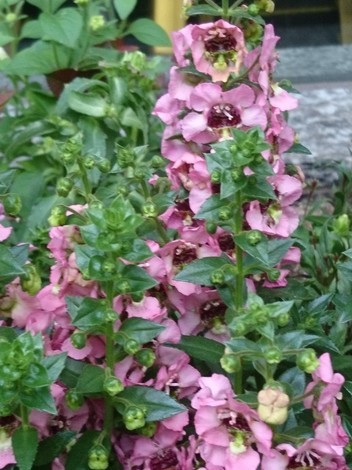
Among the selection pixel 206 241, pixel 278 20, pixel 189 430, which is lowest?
pixel 278 20

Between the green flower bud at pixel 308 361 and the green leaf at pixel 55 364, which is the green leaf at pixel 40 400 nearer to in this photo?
the green leaf at pixel 55 364

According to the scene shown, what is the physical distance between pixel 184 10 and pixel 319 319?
38 centimetres

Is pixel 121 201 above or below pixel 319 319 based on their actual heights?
above

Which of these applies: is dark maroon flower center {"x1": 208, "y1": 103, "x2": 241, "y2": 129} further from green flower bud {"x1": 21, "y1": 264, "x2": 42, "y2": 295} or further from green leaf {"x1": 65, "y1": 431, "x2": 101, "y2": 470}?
green leaf {"x1": 65, "y1": 431, "x2": 101, "y2": 470}

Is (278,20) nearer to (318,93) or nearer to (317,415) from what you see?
(318,93)

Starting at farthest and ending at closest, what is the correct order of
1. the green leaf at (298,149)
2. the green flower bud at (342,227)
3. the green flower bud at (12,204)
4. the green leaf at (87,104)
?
the green leaf at (87,104)
the green flower bud at (342,227)
the green leaf at (298,149)
the green flower bud at (12,204)

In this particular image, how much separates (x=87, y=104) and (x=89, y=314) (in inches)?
32.5

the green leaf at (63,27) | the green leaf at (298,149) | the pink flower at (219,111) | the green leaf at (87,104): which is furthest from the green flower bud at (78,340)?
the green leaf at (63,27)

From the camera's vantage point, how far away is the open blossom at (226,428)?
765 mm

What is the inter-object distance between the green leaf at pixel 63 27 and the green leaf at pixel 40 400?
3.23ft

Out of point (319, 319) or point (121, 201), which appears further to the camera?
point (319, 319)

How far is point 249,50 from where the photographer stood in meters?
1.05

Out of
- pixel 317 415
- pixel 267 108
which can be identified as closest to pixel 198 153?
pixel 267 108

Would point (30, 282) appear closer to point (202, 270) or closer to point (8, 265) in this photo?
point (8, 265)
